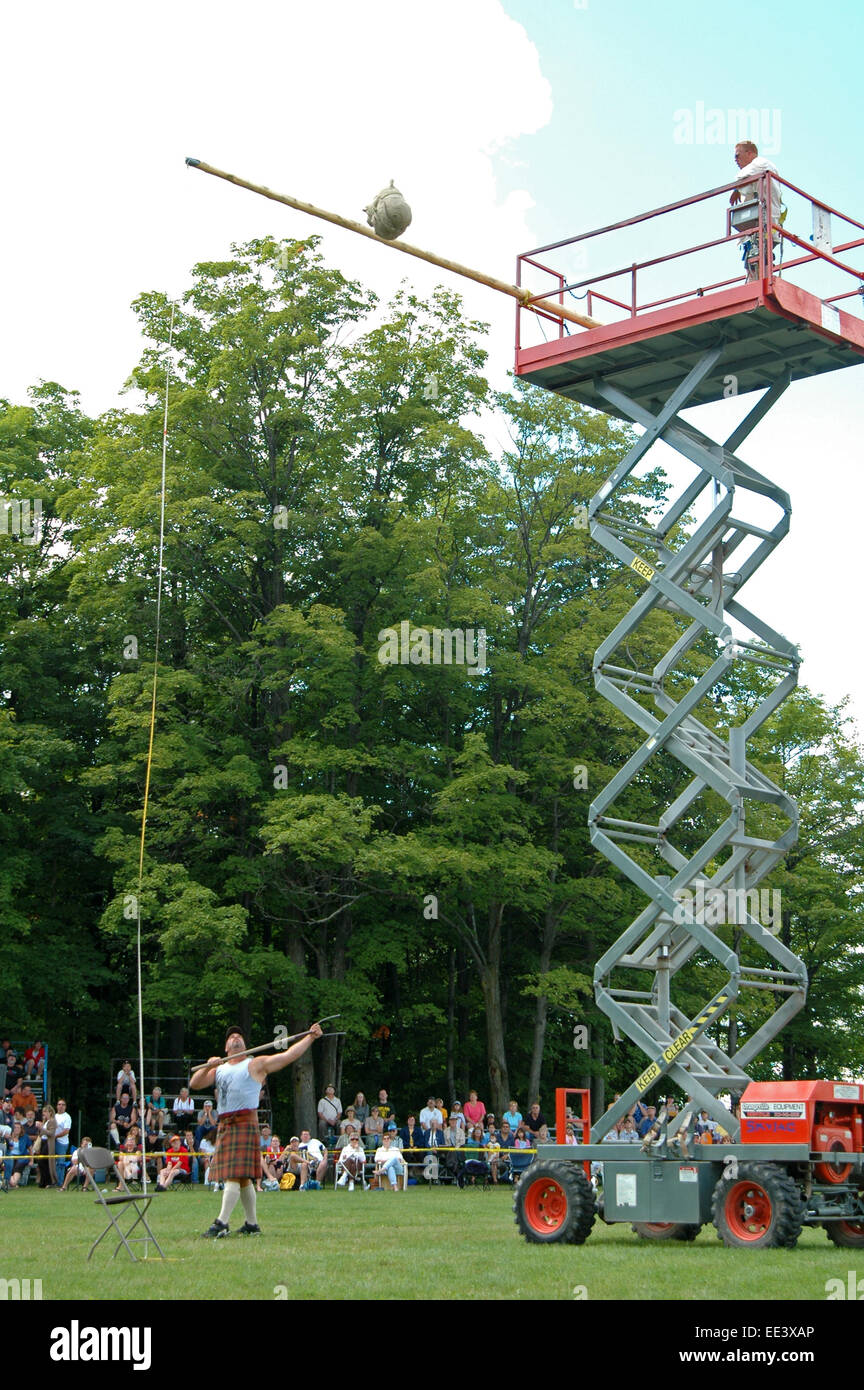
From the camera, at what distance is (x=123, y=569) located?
37781 mm

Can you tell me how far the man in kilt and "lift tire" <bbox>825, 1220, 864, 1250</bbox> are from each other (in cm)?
480

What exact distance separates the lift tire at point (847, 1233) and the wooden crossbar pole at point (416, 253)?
900 cm

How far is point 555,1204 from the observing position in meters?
15.1

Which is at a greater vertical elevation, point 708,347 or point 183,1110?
point 708,347

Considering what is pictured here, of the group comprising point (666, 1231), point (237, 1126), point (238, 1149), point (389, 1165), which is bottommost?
point (389, 1165)

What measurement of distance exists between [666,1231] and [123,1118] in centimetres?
1601

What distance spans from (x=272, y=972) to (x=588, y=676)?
1015 centimetres

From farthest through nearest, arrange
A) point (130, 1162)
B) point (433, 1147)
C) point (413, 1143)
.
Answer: point (413, 1143), point (433, 1147), point (130, 1162)

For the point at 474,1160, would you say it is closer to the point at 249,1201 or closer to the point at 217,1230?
the point at 249,1201

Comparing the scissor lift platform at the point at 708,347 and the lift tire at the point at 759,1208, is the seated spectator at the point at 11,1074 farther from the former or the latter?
the lift tire at the point at 759,1208

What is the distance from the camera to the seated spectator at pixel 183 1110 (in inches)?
1229

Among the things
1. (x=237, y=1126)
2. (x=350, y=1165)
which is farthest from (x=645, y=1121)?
(x=237, y=1126)

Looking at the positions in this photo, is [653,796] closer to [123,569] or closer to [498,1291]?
[123,569]
